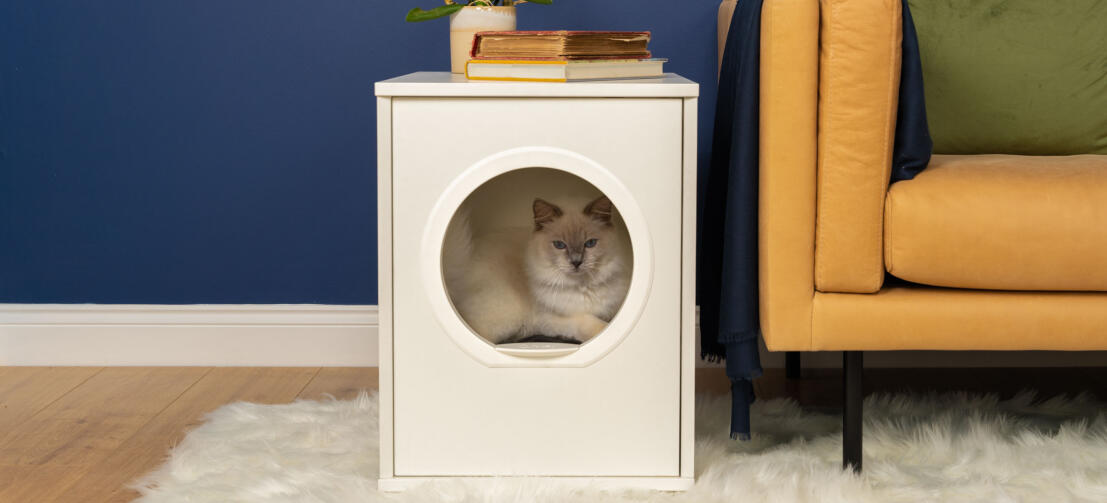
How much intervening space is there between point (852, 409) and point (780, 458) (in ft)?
0.49

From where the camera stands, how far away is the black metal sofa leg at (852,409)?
4.79ft

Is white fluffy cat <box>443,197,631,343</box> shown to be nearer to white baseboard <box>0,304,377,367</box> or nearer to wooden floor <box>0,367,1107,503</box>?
wooden floor <box>0,367,1107,503</box>

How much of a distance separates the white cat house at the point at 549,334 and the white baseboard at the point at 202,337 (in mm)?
762

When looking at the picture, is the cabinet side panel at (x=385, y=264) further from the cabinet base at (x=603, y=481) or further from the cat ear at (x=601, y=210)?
the cat ear at (x=601, y=210)

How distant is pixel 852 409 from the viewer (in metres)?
1.47

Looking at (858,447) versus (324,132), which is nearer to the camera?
(858,447)

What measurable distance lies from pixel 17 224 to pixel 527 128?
135 cm

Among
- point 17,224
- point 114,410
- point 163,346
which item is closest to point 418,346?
point 114,410

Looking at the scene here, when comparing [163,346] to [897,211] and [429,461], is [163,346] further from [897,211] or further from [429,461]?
[897,211]

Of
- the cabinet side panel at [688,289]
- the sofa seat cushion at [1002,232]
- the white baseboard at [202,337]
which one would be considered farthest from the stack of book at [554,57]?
the white baseboard at [202,337]

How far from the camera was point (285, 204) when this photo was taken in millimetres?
2156

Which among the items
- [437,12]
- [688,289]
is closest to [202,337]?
[437,12]

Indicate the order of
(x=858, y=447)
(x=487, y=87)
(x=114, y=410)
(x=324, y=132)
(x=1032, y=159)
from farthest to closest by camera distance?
(x=324, y=132), (x=114, y=410), (x=1032, y=159), (x=858, y=447), (x=487, y=87)

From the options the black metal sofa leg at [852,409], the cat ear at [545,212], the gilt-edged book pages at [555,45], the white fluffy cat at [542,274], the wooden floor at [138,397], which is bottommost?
the wooden floor at [138,397]
